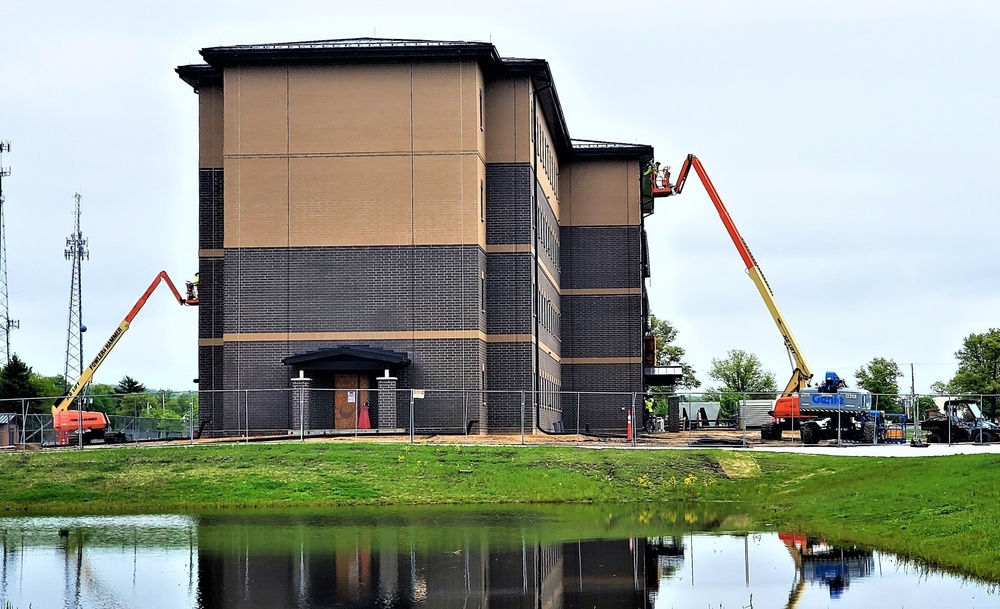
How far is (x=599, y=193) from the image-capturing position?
3155 inches

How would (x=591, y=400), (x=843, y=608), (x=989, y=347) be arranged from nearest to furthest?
1. (x=843, y=608)
2. (x=591, y=400)
3. (x=989, y=347)

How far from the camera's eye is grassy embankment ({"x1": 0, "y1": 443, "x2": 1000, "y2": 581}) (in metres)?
34.9

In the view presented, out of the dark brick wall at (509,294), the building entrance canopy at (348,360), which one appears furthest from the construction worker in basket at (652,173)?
the building entrance canopy at (348,360)

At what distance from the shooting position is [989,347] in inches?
5000

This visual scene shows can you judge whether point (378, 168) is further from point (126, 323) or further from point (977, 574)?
point (977, 574)

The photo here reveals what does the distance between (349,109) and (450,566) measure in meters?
35.3

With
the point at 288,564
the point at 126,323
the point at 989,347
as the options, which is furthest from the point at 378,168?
the point at 989,347

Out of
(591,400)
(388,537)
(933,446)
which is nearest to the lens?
(388,537)

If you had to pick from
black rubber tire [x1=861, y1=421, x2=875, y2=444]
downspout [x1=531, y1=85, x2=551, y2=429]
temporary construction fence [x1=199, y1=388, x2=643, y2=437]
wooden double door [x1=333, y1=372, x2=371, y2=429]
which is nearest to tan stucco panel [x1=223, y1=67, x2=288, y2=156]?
wooden double door [x1=333, y1=372, x2=371, y2=429]

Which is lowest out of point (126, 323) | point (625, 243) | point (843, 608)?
point (843, 608)

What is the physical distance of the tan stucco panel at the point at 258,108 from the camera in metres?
56.3

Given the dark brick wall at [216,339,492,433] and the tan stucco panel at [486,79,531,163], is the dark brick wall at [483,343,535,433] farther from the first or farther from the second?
the tan stucco panel at [486,79,531,163]

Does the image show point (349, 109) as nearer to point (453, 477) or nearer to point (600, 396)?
point (453, 477)

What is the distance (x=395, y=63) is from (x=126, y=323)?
19.2 metres
